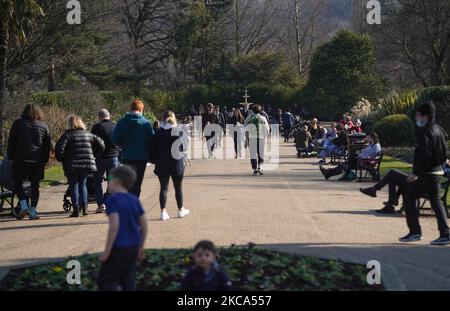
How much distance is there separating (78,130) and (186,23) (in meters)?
46.5

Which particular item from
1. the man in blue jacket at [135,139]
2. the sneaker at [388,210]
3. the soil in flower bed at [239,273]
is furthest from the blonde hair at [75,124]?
the sneaker at [388,210]

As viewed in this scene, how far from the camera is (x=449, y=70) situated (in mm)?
41750

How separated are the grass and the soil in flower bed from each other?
9.88 m

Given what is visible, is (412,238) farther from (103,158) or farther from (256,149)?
(256,149)

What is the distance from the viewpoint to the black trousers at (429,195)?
10203 millimetres

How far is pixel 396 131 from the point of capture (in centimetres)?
2909

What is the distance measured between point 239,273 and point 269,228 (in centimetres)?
346

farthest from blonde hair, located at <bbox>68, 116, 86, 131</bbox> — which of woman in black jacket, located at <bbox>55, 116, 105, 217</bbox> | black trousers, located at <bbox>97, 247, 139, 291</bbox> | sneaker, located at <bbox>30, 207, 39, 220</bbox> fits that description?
black trousers, located at <bbox>97, 247, 139, 291</bbox>

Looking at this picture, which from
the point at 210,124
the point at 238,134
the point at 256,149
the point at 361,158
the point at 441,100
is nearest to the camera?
the point at 361,158

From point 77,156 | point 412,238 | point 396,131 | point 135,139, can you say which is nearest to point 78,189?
point 77,156

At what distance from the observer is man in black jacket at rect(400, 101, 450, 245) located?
10.1 meters

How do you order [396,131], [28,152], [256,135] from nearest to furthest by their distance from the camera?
1. [28,152]
2. [256,135]
3. [396,131]

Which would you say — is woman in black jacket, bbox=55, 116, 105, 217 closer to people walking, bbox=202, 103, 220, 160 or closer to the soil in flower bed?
the soil in flower bed

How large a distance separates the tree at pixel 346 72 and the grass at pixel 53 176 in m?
23.6
